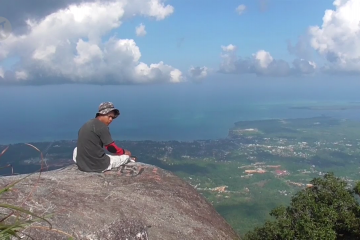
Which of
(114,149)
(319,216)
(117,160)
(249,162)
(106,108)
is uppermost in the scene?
(106,108)

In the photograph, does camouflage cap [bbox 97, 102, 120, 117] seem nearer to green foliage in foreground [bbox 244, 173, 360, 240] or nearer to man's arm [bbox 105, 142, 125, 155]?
man's arm [bbox 105, 142, 125, 155]

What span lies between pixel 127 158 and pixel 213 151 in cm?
10722

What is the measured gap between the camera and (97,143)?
25.4 ft

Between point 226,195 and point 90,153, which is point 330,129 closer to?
point 226,195

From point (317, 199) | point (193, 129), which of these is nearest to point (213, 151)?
point (193, 129)

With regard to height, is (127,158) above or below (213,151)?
above

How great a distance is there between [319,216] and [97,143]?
859 centimetres

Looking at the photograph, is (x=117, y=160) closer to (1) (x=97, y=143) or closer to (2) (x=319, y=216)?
(1) (x=97, y=143)

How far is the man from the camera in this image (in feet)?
25.2

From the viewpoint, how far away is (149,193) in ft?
23.7

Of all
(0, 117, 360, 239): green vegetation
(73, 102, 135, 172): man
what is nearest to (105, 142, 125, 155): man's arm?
(73, 102, 135, 172): man

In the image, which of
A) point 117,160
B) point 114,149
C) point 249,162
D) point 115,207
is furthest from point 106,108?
point 249,162

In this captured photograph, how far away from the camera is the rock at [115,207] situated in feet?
18.1

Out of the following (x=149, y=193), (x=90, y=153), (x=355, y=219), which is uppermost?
(x=90, y=153)
